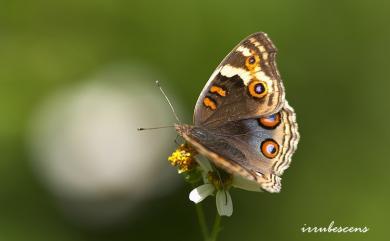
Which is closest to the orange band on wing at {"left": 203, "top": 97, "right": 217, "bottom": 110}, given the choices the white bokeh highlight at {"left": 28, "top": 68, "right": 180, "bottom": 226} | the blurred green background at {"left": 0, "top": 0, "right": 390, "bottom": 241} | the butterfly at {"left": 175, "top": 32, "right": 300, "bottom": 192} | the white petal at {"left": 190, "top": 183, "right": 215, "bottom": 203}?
the butterfly at {"left": 175, "top": 32, "right": 300, "bottom": 192}

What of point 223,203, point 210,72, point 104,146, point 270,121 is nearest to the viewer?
point 223,203

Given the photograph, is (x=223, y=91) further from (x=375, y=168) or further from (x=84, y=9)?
(x=84, y=9)

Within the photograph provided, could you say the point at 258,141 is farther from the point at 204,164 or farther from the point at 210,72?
the point at 210,72

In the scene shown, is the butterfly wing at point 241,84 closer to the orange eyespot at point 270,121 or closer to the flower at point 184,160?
the orange eyespot at point 270,121

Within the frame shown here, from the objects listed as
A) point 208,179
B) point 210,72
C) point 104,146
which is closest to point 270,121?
point 208,179

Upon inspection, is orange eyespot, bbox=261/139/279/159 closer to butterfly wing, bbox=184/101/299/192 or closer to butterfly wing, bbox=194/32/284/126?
butterfly wing, bbox=184/101/299/192
